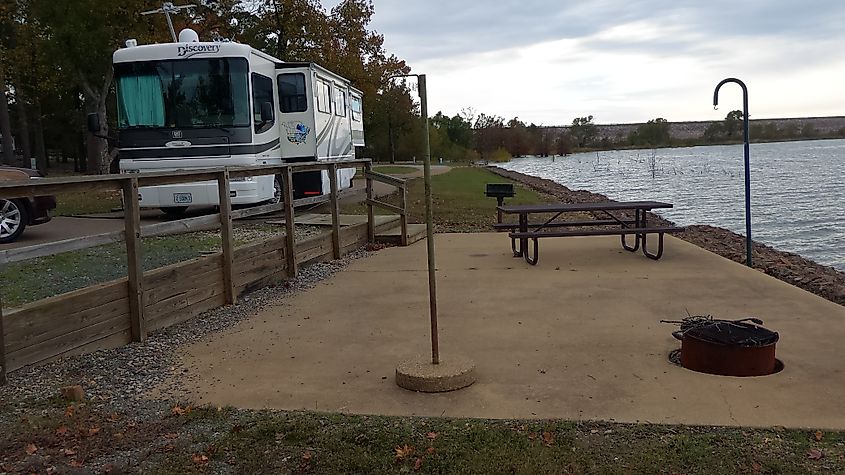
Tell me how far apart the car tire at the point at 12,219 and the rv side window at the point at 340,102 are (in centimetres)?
795

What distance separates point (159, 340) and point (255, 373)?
120 centimetres

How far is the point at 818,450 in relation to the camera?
11.5 ft

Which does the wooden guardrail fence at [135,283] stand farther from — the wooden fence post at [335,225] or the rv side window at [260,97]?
the rv side window at [260,97]

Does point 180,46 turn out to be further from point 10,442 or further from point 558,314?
point 10,442

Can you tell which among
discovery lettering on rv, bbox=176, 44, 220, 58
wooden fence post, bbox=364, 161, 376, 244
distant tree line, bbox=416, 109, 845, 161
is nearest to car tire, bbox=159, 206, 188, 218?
discovery lettering on rv, bbox=176, 44, 220, 58

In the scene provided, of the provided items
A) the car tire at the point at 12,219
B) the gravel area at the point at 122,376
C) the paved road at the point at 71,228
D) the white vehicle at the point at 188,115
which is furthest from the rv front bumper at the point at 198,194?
the gravel area at the point at 122,376

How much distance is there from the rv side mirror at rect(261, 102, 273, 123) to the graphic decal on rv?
1.12 m

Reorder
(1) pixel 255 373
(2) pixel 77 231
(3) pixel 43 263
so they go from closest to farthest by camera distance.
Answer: (1) pixel 255 373, (3) pixel 43 263, (2) pixel 77 231

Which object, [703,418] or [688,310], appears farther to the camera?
[688,310]

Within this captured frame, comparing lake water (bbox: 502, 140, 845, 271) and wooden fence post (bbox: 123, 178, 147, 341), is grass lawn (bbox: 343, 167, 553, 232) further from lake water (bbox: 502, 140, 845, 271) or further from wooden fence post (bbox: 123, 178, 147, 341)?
wooden fence post (bbox: 123, 178, 147, 341)

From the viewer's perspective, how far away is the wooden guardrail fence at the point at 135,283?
4805mm

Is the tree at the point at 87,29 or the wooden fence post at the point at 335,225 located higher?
the tree at the point at 87,29

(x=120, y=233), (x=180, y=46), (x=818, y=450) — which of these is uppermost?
(x=180, y=46)

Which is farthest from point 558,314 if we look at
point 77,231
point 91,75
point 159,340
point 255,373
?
point 91,75
